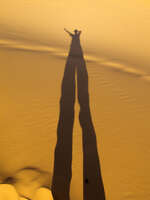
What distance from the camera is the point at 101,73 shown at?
5.87 m

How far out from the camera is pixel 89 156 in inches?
138

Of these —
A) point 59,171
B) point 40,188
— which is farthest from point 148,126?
point 40,188

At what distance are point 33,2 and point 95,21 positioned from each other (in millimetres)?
3019

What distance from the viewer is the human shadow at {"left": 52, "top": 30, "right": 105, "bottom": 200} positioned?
3018mm

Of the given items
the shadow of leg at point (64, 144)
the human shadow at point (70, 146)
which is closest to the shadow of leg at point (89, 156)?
the human shadow at point (70, 146)

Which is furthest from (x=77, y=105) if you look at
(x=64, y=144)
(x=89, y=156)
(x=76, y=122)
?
(x=89, y=156)

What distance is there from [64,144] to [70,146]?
0.11 metres

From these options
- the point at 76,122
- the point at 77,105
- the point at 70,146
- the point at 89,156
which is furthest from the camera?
the point at 77,105

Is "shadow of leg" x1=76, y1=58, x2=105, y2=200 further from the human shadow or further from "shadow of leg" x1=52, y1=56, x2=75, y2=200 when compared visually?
"shadow of leg" x1=52, y1=56, x2=75, y2=200

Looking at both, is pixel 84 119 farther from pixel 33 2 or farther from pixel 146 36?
pixel 33 2

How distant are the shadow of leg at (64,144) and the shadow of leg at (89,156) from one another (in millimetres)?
227

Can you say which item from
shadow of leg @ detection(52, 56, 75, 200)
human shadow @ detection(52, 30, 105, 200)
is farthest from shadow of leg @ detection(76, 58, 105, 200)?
shadow of leg @ detection(52, 56, 75, 200)

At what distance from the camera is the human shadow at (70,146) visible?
3.02 m

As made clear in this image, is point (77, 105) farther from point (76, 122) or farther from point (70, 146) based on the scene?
point (70, 146)
